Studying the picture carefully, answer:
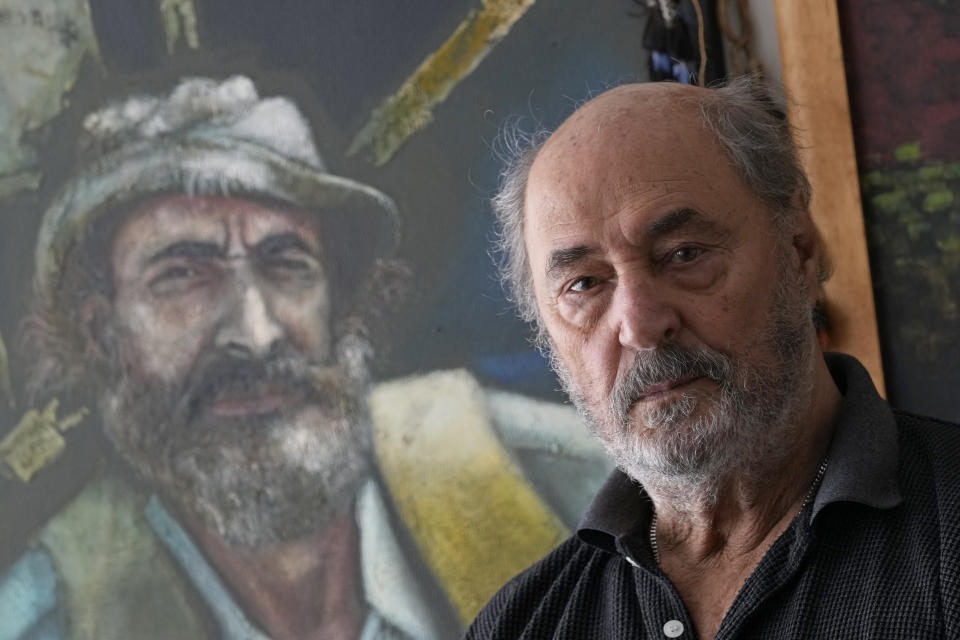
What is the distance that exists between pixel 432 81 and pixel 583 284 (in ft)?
2.45

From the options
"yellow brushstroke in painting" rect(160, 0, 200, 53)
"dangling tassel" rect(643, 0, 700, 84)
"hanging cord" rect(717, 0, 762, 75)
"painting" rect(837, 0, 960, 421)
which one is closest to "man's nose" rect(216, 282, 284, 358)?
"yellow brushstroke in painting" rect(160, 0, 200, 53)

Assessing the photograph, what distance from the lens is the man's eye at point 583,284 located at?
1332 mm

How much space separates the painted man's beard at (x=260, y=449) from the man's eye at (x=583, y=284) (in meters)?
0.65

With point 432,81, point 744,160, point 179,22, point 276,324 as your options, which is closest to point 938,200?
point 744,160

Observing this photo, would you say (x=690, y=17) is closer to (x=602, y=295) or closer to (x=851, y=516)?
(x=602, y=295)

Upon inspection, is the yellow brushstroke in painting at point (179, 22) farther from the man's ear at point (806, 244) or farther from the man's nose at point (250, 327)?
the man's ear at point (806, 244)

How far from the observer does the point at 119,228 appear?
194 centimetres

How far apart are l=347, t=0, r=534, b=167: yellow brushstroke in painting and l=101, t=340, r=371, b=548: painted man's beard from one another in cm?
39

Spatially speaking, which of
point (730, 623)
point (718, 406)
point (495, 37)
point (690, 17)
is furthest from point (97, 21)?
point (730, 623)

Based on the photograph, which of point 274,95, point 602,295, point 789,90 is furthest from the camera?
point 274,95

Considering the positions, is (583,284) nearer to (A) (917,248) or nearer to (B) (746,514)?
(B) (746,514)

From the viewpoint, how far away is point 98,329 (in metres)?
1.92

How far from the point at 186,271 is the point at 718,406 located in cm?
101

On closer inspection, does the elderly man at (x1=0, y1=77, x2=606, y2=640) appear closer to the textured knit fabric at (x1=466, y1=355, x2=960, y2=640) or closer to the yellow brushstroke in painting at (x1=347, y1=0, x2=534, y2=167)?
the yellow brushstroke in painting at (x1=347, y1=0, x2=534, y2=167)
